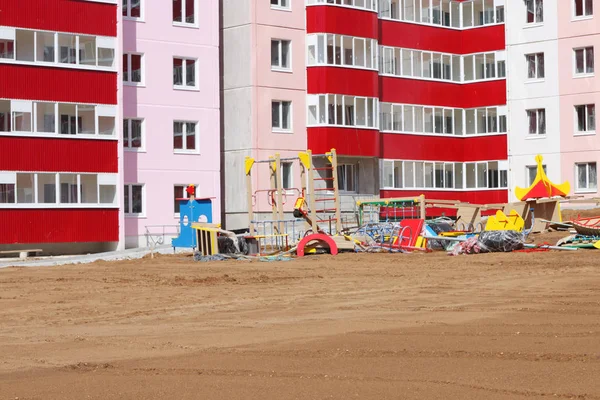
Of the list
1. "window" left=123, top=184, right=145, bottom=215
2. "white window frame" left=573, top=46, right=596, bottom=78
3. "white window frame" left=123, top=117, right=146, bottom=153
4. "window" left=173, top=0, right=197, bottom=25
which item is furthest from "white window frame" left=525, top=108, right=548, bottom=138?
"window" left=123, top=184, right=145, bottom=215

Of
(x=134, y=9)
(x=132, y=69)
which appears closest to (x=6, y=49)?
(x=132, y=69)

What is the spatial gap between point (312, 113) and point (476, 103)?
11.4 m

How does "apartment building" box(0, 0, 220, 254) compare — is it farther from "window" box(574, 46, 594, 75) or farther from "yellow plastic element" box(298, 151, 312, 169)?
"window" box(574, 46, 594, 75)

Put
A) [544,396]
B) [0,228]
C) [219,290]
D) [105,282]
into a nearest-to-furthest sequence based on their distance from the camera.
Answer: [544,396], [219,290], [105,282], [0,228]

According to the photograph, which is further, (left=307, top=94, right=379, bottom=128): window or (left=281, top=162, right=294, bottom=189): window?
(left=307, top=94, right=379, bottom=128): window

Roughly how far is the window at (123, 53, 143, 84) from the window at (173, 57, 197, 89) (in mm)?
1848

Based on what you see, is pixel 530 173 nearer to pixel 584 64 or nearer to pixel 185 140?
pixel 584 64

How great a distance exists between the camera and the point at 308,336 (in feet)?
44.7

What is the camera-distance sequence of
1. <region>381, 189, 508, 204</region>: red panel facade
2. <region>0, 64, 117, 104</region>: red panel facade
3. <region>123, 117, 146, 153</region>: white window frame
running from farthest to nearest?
1. <region>381, 189, 508, 204</region>: red panel facade
2. <region>123, 117, 146, 153</region>: white window frame
3. <region>0, 64, 117, 104</region>: red panel facade

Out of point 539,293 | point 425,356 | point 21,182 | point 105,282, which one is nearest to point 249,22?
point 21,182

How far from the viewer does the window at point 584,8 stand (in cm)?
5831

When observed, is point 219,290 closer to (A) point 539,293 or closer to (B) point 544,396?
(A) point 539,293

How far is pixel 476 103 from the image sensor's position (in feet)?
205

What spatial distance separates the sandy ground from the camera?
1000 centimetres
